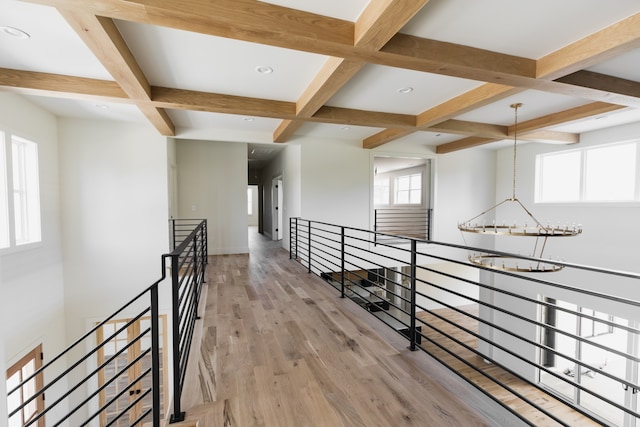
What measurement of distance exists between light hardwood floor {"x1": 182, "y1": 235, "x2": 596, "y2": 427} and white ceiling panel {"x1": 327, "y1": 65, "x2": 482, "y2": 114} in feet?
8.42

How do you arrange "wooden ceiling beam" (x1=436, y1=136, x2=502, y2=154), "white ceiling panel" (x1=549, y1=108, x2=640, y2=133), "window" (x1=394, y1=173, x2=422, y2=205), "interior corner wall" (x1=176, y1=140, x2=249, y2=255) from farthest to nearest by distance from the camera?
1. "window" (x1=394, y1=173, x2=422, y2=205)
2. "interior corner wall" (x1=176, y1=140, x2=249, y2=255)
3. "wooden ceiling beam" (x1=436, y1=136, x2=502, y2=154)
4. "white ceiling panel" (x1=549, y1=108, x2=640, y2=133)

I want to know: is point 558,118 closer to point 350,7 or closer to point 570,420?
point 350,7

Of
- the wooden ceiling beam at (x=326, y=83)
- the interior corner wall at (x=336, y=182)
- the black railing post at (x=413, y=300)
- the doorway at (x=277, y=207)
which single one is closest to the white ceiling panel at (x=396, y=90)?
the wooden ceiling beam at (x=326, y=83)

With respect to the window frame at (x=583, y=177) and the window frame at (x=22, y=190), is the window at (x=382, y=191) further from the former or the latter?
the window frame at (x=22, y=190)

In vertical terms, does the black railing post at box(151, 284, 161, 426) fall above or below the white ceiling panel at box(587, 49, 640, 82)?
below

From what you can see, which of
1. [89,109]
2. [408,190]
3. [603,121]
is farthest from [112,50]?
[408,190]

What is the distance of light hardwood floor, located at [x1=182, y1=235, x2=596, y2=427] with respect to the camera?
5.77 feet

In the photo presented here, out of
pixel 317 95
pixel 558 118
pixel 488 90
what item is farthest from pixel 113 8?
pixel 558 118

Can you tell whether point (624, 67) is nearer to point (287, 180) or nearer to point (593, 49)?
point (593, 49)

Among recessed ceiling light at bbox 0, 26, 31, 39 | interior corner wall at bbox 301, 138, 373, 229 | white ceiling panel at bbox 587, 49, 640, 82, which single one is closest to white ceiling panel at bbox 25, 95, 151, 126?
recessed ceiling light at bbox 0, 26, 31, 39

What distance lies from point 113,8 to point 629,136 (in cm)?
726

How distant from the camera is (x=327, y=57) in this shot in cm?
292

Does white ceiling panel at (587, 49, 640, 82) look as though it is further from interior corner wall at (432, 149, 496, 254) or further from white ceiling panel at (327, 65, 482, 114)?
interior corner wall at (432, 149, 496, 254)

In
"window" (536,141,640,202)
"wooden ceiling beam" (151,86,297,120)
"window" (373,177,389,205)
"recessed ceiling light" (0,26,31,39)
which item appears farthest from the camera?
"window" (373,177,389,205)
